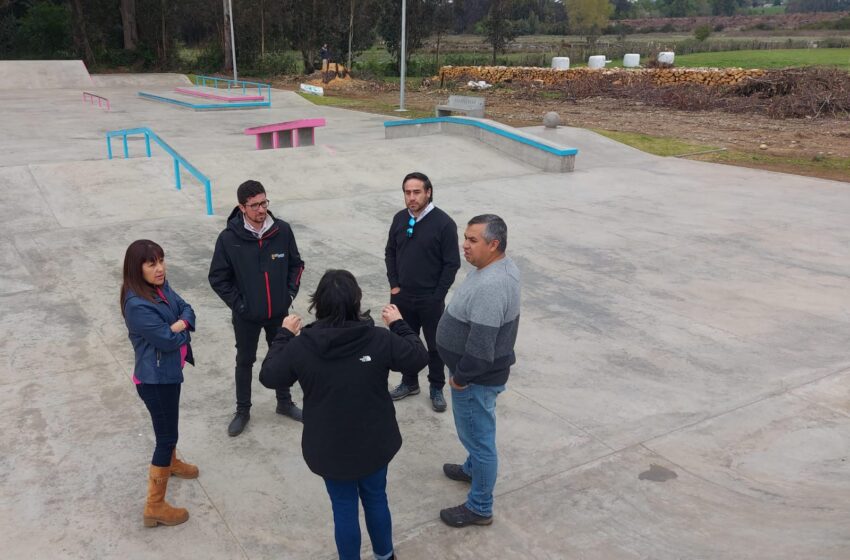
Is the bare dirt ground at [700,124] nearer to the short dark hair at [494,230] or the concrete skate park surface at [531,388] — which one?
the concrete skate park surface at [531,388]

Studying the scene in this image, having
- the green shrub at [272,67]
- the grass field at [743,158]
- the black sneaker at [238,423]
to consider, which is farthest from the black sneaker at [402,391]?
the green shrub at [272,67]

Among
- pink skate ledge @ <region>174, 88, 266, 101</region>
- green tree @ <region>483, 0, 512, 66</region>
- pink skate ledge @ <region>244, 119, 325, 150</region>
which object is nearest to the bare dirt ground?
pink skate ledge @ <region>174, 88, 266, 101</region>

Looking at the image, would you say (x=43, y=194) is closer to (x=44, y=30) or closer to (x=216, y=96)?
(x=216, y=96)

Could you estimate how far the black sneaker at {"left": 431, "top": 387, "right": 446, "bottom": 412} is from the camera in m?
5.07

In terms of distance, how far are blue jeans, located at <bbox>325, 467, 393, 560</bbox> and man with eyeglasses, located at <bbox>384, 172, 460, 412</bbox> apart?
70.1 inches

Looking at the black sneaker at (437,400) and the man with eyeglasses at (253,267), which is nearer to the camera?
the man with eyeglasses at (253,267)

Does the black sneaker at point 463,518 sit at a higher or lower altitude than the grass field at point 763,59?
lower

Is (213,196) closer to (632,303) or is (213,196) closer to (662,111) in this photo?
(632,303)

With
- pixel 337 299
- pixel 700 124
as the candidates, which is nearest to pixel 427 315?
pixel 337 299

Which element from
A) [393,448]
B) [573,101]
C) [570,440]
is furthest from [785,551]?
[573,101]

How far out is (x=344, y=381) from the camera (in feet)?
9.16

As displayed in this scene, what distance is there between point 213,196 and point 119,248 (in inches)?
111

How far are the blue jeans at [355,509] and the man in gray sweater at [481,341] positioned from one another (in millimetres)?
660

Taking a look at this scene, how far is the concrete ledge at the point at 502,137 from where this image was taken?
1415 centimetres
